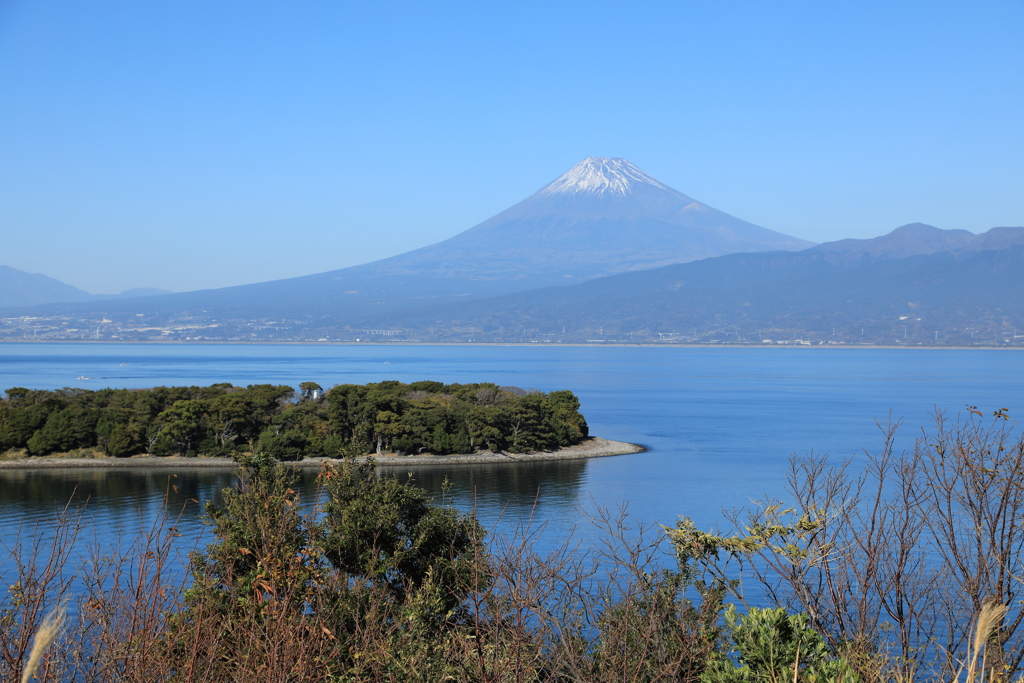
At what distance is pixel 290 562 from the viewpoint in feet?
26.7

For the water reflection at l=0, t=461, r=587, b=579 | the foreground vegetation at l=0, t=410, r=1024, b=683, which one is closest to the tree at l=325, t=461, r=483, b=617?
the foreground vegetation at l=0, t=410, r=1024, b=683

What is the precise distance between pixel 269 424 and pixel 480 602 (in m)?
29.9

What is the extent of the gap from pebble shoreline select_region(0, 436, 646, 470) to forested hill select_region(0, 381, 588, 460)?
73 cm

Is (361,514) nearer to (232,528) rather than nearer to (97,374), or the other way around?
(232,528)

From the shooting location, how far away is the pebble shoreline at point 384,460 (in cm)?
3359

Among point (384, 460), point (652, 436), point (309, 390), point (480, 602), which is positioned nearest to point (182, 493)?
point (384, 460)

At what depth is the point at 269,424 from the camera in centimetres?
3719

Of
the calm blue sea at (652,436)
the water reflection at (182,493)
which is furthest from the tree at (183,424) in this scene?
the calm blue sea at (652,436)

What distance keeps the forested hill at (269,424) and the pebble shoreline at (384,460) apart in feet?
2.40

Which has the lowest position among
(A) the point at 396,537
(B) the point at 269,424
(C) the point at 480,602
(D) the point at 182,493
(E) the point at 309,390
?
(D) the point at 182,493

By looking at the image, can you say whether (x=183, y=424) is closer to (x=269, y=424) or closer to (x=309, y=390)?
(x=269, y=424)

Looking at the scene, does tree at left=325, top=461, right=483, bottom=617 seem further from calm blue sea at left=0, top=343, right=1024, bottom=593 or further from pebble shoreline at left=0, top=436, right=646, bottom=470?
pebble shoreline at left=0, top=436, right=646, bottom=470

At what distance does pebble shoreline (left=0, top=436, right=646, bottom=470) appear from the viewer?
110ft

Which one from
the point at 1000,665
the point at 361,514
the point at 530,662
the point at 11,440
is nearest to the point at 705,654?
the point at 530,662
